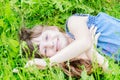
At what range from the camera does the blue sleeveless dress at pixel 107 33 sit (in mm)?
3738

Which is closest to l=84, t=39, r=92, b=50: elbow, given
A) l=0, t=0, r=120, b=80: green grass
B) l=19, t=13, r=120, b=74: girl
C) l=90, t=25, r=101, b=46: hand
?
l=19, t=13, r=120, b=74: girl

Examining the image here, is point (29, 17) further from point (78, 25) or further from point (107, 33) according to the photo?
point (107, 33)

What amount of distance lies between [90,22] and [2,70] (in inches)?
37.9

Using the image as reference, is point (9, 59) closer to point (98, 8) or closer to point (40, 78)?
point (40, 78)

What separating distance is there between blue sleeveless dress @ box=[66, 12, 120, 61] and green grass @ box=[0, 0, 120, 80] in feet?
1.12

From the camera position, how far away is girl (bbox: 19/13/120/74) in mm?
3414

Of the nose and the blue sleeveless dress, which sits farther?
the blue sleeveless dress

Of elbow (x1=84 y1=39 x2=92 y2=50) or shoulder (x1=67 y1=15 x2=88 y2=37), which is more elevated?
shoulder (x1=67 y1=15 x2=88 y2=37)

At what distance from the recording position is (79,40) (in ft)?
11.5

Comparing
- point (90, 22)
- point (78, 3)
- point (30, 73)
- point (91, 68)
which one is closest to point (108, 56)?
point (91, 68)

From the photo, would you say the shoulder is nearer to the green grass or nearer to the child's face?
the child's face

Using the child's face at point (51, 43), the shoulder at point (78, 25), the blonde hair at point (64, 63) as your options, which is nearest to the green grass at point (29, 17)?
the blonde hair at point (64, 63)

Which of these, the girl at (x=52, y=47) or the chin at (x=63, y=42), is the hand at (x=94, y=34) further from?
the chin at (x=63, y=42)

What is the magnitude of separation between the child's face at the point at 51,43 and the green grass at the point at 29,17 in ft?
0.56
